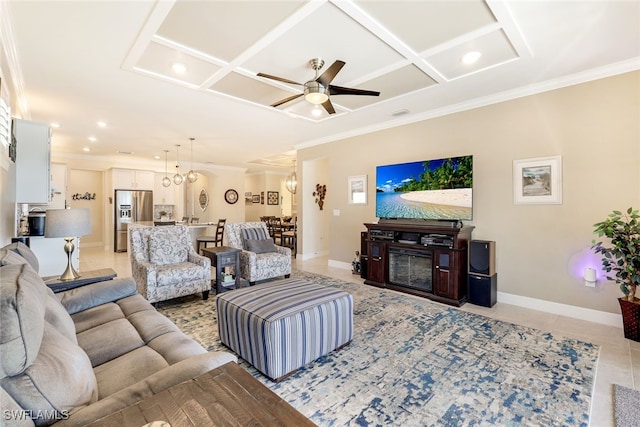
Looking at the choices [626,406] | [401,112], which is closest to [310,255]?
[401,112]

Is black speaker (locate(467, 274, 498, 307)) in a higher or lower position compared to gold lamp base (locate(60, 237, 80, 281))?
lower

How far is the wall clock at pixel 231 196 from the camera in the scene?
9.98 meters

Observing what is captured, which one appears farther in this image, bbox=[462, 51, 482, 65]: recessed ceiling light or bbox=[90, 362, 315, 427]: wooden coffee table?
bbox=[462, 51, 482, 65]: recessed ceiling light

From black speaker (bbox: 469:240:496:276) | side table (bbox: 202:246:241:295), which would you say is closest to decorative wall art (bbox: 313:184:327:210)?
side table (bbox: 202:246:241:295)

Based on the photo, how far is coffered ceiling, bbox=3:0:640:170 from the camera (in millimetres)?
2145

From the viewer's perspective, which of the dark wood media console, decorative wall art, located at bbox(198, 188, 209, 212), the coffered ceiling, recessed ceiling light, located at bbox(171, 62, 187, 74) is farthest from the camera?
decorative wall art, located at bbox(198, 188, 209, 212)

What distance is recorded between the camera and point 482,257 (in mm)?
3660

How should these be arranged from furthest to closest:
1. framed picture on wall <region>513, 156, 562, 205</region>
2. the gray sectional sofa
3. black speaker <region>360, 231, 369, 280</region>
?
black speaker <region>360, 231, 369, 280</region> < framed picture on wall <region>513, 156, 562, 205</region> < the gray sectional sofa

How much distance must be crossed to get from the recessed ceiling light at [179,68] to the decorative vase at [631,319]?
4.94 meters

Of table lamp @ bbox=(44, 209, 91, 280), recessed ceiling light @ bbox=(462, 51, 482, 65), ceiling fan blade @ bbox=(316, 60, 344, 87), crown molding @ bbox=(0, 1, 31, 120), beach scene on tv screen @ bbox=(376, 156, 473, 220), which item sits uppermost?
recessed ceiling light @ bbox=(462, 51, 482, 65)

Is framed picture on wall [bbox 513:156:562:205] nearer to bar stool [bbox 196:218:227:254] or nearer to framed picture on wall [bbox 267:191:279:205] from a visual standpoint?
bar stool [bbox 196:218:227:254]

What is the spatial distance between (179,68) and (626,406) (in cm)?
452

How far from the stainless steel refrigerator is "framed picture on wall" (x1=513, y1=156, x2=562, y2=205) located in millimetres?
9013

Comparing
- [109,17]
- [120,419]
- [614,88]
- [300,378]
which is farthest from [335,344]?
[614,88]
